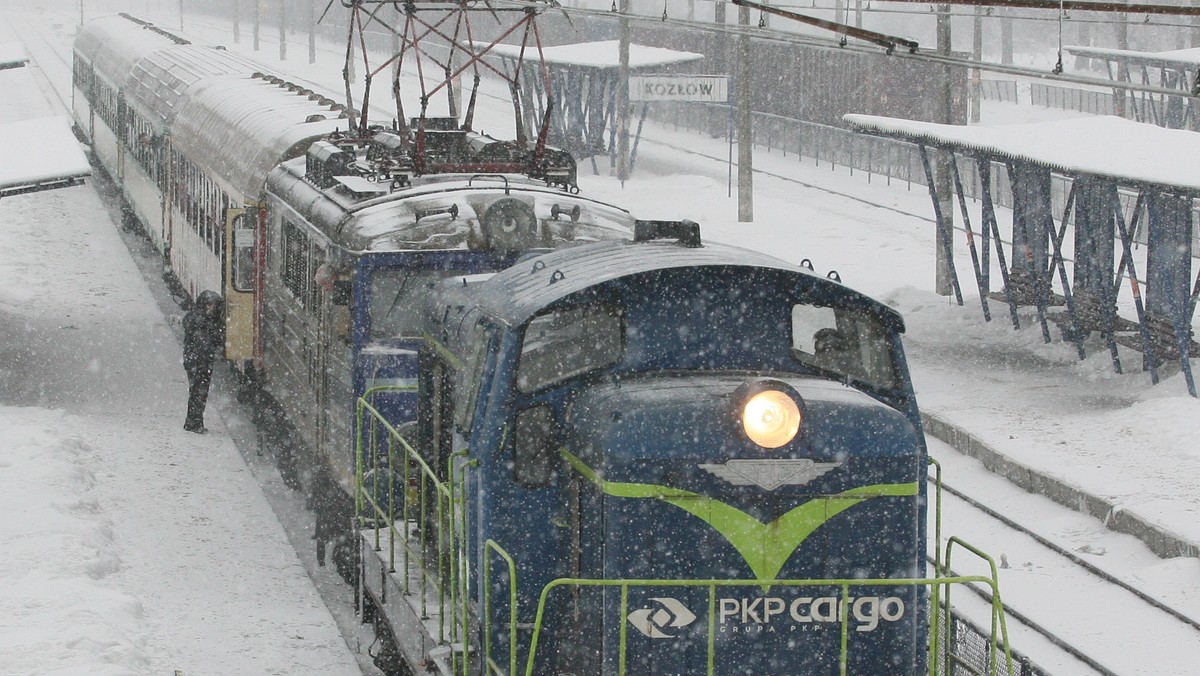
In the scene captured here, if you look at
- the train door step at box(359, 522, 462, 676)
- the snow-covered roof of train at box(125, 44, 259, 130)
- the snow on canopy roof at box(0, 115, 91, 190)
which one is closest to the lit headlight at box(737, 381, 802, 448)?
the train door step at box(359, 522, 462, 676)

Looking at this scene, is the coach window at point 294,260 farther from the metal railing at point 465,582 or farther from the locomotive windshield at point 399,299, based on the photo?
the metal railing at point 465,582

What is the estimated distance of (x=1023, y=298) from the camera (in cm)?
2155

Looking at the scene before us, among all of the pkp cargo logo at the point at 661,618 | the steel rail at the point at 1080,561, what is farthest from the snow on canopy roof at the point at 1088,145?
the pkp cargo logo at the point at 661,618

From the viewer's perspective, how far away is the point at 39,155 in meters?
20.6

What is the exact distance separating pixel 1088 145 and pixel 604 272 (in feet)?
43.3

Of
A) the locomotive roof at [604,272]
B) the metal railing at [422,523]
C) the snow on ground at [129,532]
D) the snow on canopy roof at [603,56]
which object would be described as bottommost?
the snow on ground at [129,532]

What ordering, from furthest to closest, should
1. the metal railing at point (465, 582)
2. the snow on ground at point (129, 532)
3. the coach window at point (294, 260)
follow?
the coach window at point (294, 260) < the snow on ground at point (129, 532) < the metal railing at point (465, 582)

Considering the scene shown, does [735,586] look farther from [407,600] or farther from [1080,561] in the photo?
[1080,561]

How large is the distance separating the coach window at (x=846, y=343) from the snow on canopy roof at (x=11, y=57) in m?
26.5

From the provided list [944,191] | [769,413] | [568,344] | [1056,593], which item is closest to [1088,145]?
[944,191]

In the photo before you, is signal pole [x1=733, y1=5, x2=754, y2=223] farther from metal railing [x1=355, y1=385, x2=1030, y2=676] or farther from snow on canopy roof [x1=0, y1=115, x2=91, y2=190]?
metal railing [x1=355, y1=385, x2=1030, y2=676]

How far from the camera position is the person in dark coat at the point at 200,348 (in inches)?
669

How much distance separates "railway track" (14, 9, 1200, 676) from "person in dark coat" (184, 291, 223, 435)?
1097 millimetres

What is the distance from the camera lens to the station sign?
103 ft
